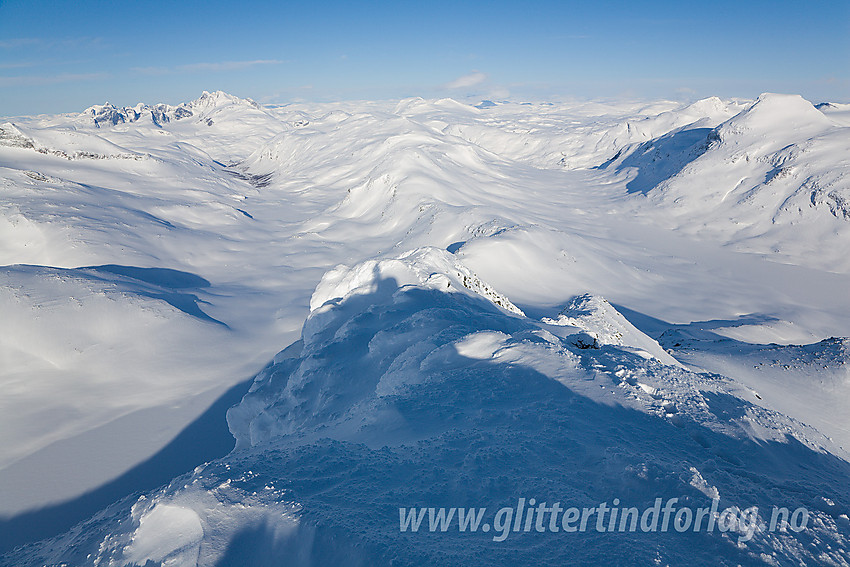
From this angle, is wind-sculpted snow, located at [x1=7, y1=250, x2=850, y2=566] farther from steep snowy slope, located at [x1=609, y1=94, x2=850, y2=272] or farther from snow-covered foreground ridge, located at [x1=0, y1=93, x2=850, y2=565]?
steep snowy slope, located at [x1=609, y1=94, x2=850, y2=272]

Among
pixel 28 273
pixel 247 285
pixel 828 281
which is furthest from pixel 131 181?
pixel 828 281

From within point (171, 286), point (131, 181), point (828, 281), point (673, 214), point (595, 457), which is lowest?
point (828, 281)

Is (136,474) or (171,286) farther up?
(171,286)

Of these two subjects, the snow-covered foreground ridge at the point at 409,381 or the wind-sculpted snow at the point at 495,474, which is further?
the snow-covered foreground ridge at the point at 409,381

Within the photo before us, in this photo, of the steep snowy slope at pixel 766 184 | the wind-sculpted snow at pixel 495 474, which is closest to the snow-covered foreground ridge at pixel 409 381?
the wind-sculpted snow at pixel 495 474

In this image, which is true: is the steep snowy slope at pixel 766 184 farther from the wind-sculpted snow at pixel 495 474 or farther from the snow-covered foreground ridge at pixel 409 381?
the wind-sculpted snow at pixel 495 474

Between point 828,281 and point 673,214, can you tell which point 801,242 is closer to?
point 828,281

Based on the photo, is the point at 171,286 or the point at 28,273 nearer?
the point at 28,273

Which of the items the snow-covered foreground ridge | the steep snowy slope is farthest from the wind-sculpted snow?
the steep snowy slope
